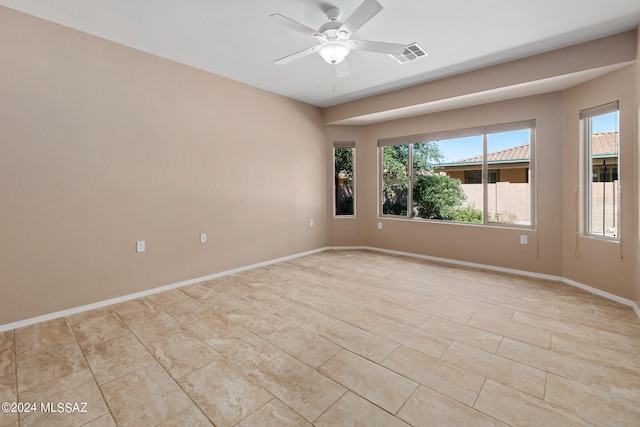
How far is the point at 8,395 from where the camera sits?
1762 mm

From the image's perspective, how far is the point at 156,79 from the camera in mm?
3445

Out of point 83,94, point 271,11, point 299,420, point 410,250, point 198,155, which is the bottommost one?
point 299,420

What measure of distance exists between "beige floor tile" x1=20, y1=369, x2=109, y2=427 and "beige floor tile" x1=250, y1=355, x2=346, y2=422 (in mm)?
887

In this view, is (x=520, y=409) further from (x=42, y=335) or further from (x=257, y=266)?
(x=257, y=266)

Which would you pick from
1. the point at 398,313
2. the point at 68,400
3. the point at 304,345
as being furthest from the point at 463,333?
the point at 68,400

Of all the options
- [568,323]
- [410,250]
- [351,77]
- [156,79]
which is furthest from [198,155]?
[568,323]

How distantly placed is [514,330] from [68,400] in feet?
10.6

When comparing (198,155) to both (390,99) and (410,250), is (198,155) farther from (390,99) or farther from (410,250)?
(410,250)

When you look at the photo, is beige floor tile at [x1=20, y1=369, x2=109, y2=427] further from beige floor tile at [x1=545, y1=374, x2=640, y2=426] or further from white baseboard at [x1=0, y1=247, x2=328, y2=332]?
beige floor tile at [x1=545, y1=374, x2=640, y2=426]

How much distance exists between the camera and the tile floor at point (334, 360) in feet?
5.28

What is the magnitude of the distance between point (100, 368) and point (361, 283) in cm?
269

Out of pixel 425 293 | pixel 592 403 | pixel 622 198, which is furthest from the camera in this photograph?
pixel 425 293

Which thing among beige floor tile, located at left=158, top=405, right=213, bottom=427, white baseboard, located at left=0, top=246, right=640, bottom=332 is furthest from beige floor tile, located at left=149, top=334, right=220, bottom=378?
white baseboard, located at left=0, top=246, right=640, bottom=332

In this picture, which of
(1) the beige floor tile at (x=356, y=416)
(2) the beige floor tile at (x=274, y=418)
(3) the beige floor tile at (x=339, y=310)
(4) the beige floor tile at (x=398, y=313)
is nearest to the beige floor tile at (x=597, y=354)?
(4) the beige floor tile at (x=398, y=313)
